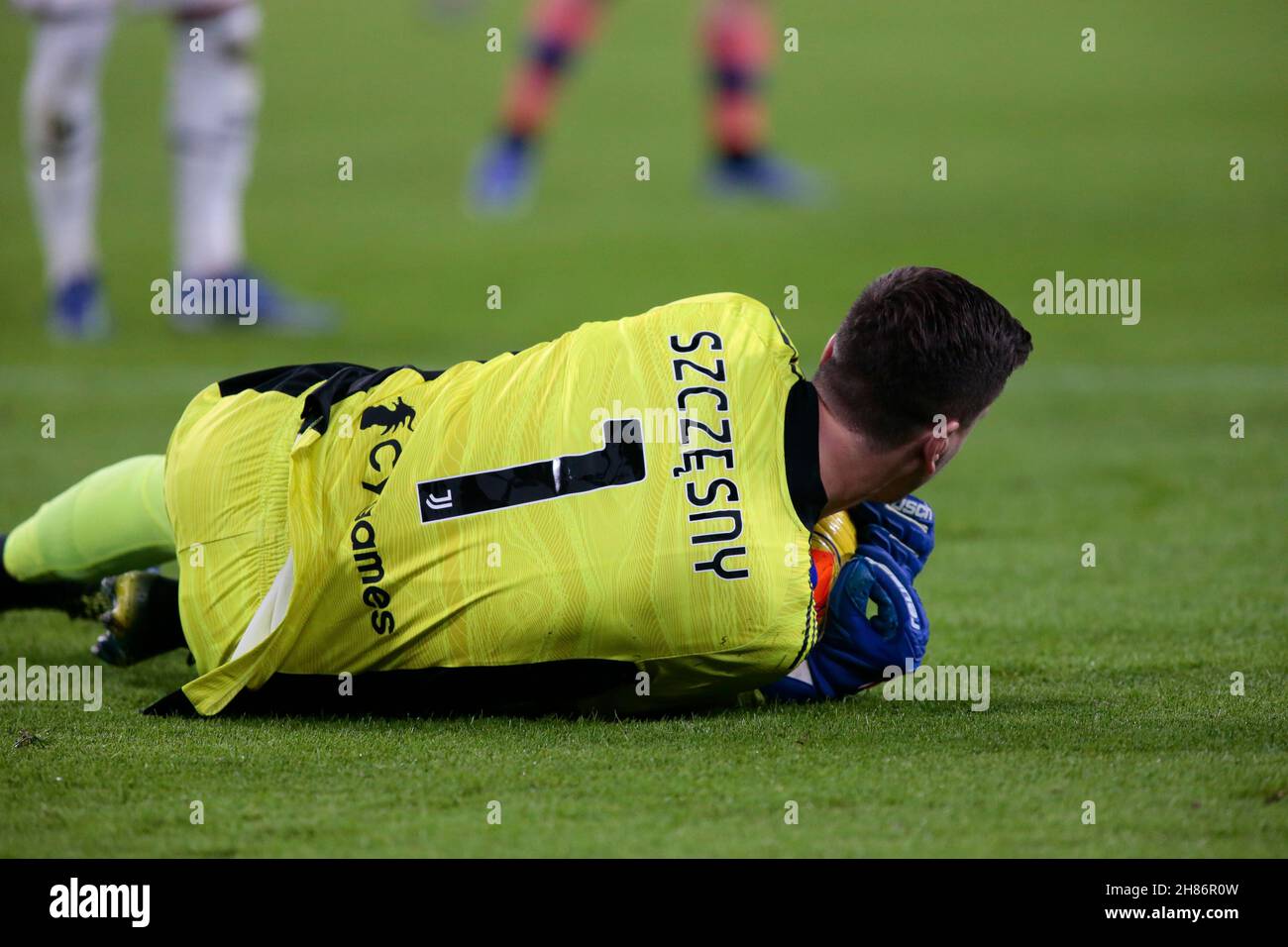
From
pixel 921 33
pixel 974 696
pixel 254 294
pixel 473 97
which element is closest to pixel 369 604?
pixel 974 696

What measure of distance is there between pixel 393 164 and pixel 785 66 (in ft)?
20.9

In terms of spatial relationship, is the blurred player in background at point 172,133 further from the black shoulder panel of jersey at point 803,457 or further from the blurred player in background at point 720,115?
the black shoulder panel of jersey at point 803,457

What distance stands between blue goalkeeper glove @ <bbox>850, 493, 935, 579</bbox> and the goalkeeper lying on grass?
0.11 metres

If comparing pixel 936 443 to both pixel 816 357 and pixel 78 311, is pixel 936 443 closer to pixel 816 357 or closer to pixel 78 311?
pixel 816 357

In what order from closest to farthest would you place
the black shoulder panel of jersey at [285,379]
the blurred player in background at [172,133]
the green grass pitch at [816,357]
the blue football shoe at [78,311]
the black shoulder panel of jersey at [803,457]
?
the green grass pitch at [816,357]
the black shoulder panel of jersey at [803,457]
the black shoulder panel of jersey at [285,379]
the blurred player in background at [172,133]
the blue football shoe at [78,311]

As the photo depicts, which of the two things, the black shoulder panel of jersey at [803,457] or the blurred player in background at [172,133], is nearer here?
the black shoulder panel of jersey at [803,457]

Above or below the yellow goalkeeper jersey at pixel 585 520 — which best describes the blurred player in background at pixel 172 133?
above

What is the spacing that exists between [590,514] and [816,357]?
230 inches

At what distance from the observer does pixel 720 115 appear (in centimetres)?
1633

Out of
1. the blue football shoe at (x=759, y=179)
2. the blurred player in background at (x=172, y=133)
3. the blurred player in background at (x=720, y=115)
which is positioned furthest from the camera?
the blurred player in background at (x=720, y=115)

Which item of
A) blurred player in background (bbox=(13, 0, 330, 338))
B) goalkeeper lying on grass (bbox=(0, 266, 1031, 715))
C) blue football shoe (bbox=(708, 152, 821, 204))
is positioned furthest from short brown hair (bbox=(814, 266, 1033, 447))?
blue football shoe (bbox=(708, 152, 821, 204))

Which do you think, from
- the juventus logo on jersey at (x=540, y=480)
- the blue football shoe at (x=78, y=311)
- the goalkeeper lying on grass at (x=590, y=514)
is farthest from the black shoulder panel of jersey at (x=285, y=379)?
the blue football shoe at (x=78, y=311)

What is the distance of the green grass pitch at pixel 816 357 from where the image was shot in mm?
3035
